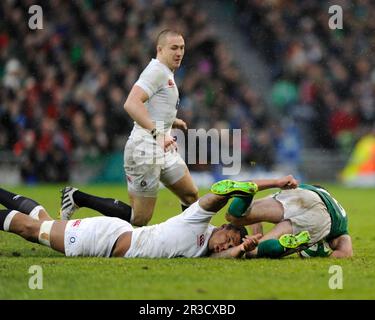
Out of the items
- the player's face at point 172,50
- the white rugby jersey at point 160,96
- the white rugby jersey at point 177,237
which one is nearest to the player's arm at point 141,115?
the white rugby jersey at point 160,96

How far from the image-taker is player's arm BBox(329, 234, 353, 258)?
8.65m

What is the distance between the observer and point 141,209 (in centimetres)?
983

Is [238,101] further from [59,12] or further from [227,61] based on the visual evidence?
[59,12]

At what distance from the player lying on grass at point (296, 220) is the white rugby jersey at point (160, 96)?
1.78 metres

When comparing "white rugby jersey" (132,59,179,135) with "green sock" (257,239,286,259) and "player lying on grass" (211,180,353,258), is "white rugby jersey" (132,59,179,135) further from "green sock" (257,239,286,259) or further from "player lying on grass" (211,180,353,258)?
"green sock" (257,239,286,259)

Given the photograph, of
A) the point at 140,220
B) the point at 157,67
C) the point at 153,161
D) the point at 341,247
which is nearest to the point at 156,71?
the point at 157,67

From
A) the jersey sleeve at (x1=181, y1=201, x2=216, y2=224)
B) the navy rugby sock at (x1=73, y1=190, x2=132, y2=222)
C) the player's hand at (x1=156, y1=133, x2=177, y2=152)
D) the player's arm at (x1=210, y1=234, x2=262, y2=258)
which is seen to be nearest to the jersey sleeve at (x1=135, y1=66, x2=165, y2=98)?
the player's hand at (x1=156, y1=133, x2=177, y2=152)

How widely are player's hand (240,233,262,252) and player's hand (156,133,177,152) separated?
52.4 inches

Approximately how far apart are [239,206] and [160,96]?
210cm

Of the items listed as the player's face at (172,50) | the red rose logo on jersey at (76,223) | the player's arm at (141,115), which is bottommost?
the red rose logo on jersey at (76,223)

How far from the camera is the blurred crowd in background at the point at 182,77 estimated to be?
20875mm

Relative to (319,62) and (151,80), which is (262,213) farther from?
(319,62)

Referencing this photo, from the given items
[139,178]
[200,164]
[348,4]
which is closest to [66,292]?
[139,178]

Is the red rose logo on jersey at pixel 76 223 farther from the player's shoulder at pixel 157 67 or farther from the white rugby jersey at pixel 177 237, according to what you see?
the player's shoulder at pixel 157 67
